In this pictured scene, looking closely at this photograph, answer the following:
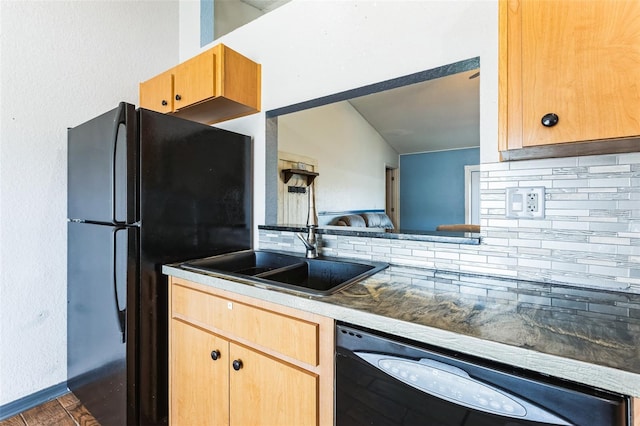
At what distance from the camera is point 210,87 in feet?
5.64

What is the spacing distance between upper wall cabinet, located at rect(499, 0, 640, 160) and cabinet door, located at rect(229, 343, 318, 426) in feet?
3.05

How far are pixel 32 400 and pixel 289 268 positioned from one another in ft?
5.83

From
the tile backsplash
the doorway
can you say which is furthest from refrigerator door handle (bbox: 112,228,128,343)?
the doorway

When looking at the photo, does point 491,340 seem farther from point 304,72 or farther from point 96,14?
point 96,14

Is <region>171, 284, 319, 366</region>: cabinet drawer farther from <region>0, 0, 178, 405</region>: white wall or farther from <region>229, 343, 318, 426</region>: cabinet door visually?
<region>0, 0, 178, 405</region>: white wall

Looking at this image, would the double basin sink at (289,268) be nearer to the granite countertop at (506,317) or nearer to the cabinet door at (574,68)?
the granite countertop at (506,317)

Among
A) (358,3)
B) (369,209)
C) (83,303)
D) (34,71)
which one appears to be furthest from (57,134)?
(369,209)

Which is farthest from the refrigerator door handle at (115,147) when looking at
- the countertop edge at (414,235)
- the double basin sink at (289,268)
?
the countertop edge at (414,235)

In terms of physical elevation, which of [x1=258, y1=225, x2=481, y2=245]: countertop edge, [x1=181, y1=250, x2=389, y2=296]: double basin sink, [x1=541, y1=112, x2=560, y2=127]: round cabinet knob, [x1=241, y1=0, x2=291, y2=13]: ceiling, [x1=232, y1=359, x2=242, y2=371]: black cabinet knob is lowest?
[x1=232, y1=359, x2=242, y2=371]: black cabinet knob

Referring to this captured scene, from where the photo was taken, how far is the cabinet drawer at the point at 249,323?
36.6 inches

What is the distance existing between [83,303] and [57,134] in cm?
105

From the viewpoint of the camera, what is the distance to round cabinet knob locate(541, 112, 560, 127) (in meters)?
0.77

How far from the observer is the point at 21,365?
5.75 feet

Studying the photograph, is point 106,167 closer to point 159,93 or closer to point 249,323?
point 159,93
